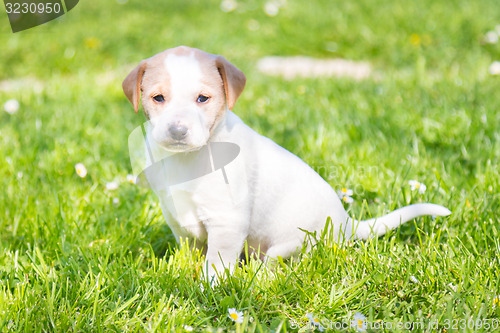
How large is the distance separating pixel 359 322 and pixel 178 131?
892 mm

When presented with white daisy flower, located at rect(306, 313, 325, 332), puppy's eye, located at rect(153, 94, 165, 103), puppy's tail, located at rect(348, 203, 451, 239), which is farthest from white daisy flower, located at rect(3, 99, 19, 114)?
white daisy flower, located at rect(306, 313, 325, 332)

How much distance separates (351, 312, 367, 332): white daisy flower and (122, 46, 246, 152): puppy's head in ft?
2.62

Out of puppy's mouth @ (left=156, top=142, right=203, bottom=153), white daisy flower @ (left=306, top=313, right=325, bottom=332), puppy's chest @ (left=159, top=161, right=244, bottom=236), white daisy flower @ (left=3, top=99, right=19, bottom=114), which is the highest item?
puppy's mouth @ (left=156, top=142, right=203, bottom=153)

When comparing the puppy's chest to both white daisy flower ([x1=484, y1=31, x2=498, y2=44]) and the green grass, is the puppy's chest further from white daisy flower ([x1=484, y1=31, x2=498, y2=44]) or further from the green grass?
white daisy flower ([x1=484, y1=31, x2=498, y2=44])

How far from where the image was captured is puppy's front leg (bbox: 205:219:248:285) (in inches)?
80.4

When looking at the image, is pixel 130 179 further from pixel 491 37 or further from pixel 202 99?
pixel 491 37

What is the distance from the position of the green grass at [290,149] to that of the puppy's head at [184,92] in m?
0.60

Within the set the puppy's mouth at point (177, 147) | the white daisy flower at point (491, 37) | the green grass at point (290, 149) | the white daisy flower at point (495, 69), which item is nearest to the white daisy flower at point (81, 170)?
the green grass at point (290, 149)

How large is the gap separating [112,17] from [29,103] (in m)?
2.59

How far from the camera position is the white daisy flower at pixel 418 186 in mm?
2678

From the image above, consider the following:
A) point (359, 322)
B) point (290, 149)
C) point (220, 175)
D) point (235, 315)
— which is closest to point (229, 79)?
point (220, 175)

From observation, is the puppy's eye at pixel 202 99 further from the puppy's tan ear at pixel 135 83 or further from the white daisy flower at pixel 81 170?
the white daisy flower at pixel 81 170

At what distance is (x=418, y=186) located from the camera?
273cm

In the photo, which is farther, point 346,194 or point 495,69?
point 495,69
